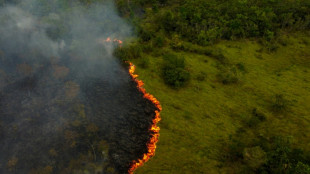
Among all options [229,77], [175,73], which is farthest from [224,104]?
[175,73]

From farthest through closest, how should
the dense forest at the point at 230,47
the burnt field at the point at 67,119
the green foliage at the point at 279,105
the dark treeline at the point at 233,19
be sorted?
the dark treeline at the point at 233,19 → the green foliage at the point at 279,105 → the dense forest at the point at 230,47 → the burnt field at the point at 67,119

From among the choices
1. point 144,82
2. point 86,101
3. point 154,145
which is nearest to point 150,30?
point 144,82

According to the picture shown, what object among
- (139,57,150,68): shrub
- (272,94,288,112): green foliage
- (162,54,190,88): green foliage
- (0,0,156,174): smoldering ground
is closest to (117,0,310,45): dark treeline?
(162,54,190,88): green foliage

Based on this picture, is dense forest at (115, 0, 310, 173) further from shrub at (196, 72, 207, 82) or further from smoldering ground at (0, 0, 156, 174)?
smoldering ground at (0, 0, 156, 174)

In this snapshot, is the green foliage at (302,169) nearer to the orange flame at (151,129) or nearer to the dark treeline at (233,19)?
the orange flame at (151,129)

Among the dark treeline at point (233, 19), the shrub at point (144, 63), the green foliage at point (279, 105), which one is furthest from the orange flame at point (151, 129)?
the dark treeline at point (233, 19)

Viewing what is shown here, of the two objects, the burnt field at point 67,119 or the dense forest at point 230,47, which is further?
the dense forest at point 230,47

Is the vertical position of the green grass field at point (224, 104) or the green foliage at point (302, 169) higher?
the green foliage at point (302, 169)

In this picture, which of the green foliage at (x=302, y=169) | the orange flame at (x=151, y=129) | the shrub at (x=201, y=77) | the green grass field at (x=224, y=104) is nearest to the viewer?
the green foliage at (x=302, y=169)
